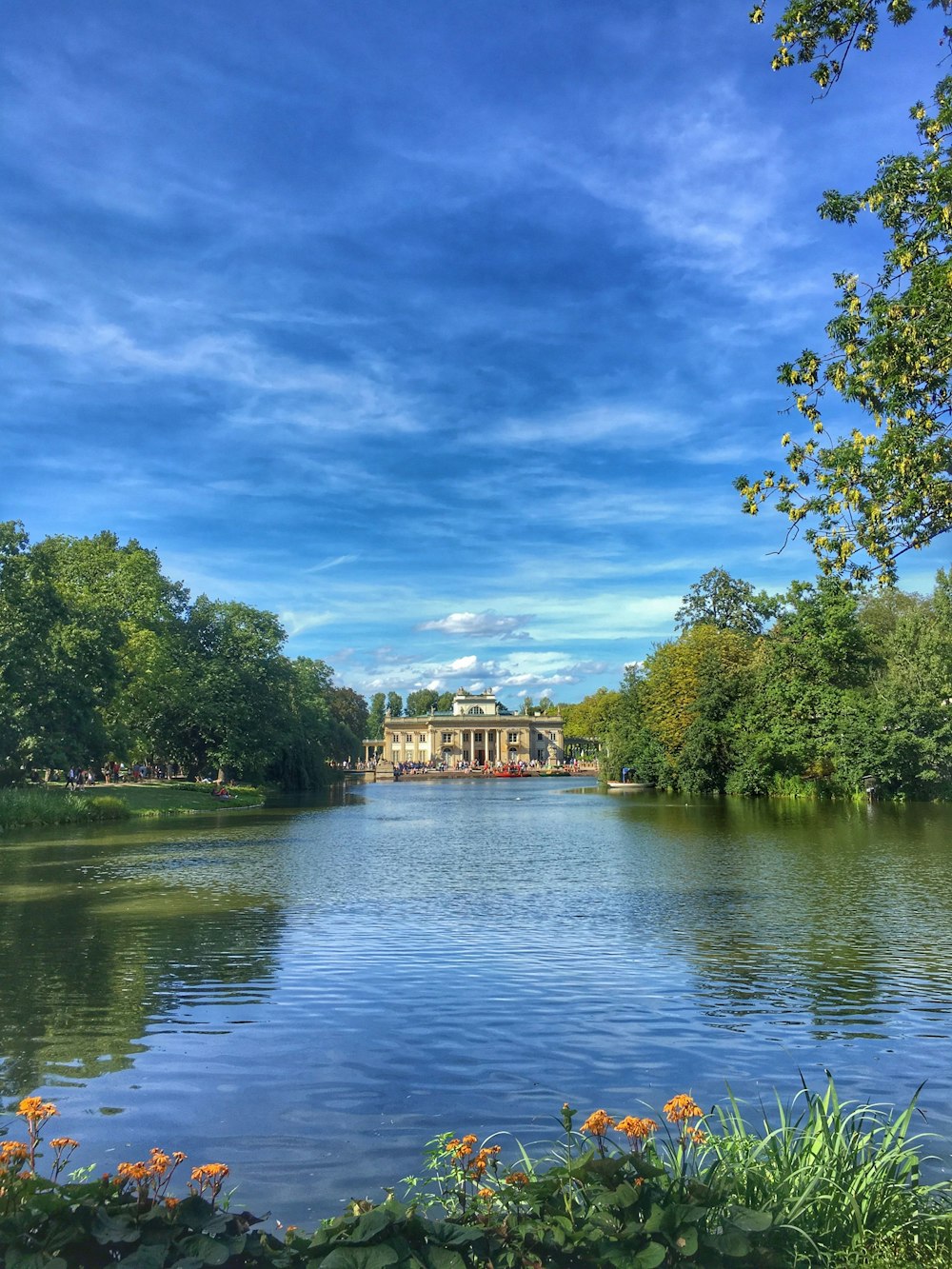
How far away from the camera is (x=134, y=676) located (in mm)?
64875

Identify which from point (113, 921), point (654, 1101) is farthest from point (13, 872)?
point (654, 1101)

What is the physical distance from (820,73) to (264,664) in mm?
76744

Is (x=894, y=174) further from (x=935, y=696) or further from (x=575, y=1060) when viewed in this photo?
(x=935, y=696)

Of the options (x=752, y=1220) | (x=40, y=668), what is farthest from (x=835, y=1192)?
(x=40, y=668)

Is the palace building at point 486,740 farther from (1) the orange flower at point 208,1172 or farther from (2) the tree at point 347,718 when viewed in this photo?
(1) the orange flower at point 208,1172

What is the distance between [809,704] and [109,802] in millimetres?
43147

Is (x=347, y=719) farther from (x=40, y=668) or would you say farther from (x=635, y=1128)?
(x=635, y=1128)

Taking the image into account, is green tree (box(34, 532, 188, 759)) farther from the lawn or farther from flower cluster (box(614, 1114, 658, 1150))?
flower cluster (box(614, 1114, 658, 1150))

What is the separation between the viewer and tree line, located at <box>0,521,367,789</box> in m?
46.7

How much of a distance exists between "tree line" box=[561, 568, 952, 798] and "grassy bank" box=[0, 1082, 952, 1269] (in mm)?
53838

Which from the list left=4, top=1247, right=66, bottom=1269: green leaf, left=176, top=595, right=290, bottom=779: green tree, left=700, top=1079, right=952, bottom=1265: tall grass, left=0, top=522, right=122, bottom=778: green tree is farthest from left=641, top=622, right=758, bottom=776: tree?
left=4, top=1247, right=66, bottom=1269: green leaf

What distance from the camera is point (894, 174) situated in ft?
34.6

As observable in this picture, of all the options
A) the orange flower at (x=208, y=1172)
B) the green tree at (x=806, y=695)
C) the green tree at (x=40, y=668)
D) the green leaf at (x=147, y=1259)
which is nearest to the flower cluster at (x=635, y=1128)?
the orange flower at (x=208, y=1172)

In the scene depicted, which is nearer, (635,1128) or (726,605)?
(635,1128)
